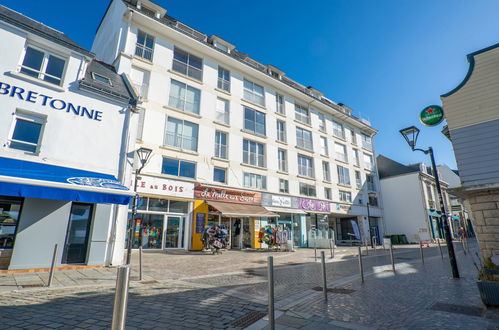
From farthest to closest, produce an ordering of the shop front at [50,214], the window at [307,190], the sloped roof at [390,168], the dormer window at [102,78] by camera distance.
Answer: the sloped roof at [390,168], the window at [307,190], the dormer window at [102,78], the shop front at [50,214]

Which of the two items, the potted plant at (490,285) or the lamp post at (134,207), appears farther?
the lamp post at (134,207)

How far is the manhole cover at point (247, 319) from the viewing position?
4176 mm

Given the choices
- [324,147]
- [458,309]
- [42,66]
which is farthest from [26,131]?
[324,147]

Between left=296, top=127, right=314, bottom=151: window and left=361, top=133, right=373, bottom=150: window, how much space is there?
11656 mm

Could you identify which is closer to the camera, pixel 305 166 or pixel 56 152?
pixel 56 152

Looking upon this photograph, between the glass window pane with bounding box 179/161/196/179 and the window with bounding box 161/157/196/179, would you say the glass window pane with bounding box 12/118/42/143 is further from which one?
the glass window pane with bounding box 179/161/196/179

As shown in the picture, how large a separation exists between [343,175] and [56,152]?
28190 millimetres

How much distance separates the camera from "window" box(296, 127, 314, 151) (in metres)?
27.1

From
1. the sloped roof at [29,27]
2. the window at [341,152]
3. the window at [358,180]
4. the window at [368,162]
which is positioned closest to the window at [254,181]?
the window at [341,152]

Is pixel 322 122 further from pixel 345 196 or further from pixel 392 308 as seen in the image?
pixel 392 308

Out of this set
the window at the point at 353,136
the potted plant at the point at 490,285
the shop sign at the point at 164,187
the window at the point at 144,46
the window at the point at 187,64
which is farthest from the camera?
the window at the point at 353,136

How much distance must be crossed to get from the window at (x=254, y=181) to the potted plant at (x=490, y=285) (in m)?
16.7

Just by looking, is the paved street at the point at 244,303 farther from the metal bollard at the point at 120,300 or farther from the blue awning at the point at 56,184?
the metal bollard at the point at 120,300

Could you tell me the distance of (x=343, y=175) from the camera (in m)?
30.9
